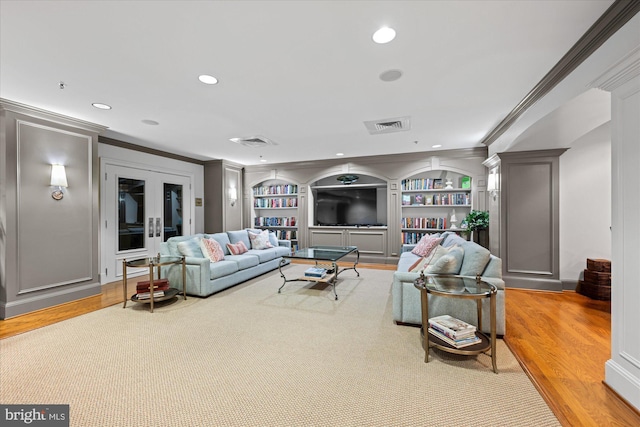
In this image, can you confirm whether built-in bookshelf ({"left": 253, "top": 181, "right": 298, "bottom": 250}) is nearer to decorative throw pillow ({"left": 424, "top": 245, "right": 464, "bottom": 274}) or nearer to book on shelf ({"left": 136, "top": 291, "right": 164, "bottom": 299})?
book on shelf ({"left": 136, "top": 291, "right": 164, "bottom": 299})

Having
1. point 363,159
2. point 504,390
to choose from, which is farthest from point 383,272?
point 504,390

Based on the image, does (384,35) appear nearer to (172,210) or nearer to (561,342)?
(561,342)

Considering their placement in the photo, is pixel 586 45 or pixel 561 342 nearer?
pixel 586 45

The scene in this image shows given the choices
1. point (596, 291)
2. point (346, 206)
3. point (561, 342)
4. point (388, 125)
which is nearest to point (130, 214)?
point (346, 206)

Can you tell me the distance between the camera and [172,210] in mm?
6160

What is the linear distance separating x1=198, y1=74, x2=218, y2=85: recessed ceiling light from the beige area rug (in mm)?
2487

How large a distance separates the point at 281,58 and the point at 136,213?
15.1 feet

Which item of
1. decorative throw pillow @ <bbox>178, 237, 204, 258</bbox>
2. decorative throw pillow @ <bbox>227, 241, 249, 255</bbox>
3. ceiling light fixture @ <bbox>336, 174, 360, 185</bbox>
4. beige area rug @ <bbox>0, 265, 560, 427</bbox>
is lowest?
beige area rug @ <bbox>0, 265, 560, 427</bbox>

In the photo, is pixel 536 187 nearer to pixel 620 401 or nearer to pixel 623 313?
pixel 623 313

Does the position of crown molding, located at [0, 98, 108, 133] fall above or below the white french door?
above

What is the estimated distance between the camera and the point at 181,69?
8.23ft

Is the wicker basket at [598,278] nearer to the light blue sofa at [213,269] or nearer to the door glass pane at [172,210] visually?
the light blue sofa at [213,269]

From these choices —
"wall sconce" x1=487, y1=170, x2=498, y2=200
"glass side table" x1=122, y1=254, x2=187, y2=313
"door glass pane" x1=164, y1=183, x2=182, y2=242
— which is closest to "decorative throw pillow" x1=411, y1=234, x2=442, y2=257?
"wall sconce" x1=487, y1=170, x2=498, y2=200

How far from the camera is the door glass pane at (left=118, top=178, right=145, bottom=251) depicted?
514 cm
